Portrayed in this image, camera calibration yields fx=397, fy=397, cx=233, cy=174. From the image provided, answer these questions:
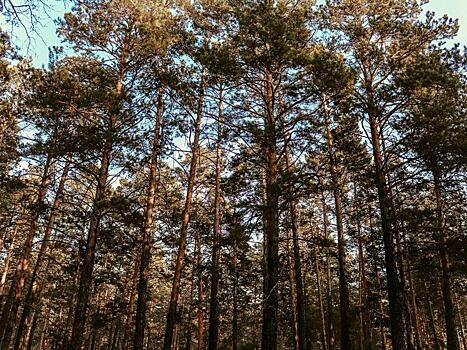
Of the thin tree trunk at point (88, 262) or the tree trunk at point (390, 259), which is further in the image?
the thin tree trunk at point (88, 262)

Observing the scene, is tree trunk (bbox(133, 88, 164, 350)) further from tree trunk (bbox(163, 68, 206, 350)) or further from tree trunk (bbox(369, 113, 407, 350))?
tree trunk (bbox(369, 113, 407, 350))

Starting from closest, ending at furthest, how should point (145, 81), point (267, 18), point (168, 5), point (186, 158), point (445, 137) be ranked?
1. point (445, 137)
2. point (267, 18)
3. point (145, 81)
4. point (168, 5)
5. point (186, 158)

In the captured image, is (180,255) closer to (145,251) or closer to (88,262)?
(145,251)

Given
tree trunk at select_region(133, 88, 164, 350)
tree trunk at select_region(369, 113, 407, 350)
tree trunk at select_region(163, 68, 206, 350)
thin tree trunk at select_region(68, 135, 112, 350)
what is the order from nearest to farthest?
tree trunk at select_region(369, 113, 407, 350) → thin tree trunk at select_region(68, 135, 112, 350) → tree trunk at select_region(133, 88, 164, 350) → tree trunk at select_region(163, 68, 206, 350)

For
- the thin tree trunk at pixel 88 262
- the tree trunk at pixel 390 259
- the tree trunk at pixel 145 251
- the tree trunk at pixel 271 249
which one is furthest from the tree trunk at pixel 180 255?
the tree trunk at pixel 390 259

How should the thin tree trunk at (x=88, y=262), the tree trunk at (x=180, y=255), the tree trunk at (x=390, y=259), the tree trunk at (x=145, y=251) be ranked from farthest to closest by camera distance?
the tree trunk at (x=180, y=255) → the tree trunk at (x=145, y=251) → the thin tree trunk at (x=88, y=262) → the tree trunk at (x=390, y=259)

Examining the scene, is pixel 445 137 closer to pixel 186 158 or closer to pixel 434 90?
pixel 434 90

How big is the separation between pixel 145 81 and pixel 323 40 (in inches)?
235

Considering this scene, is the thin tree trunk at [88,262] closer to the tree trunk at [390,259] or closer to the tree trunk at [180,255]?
the tree trunk at [180,255]

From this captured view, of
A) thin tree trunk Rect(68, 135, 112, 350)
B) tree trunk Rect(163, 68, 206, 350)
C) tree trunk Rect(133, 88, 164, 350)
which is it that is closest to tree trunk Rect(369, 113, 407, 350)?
tree trunk Rect(163, 68, 206, 350)

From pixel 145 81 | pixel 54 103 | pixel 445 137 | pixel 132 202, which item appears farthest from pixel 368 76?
pixel 54 103

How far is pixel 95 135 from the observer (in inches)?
447

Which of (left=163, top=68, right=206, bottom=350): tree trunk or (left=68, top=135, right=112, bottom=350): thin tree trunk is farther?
(left=163, top=68, right=206, bottom=350): tree trunk

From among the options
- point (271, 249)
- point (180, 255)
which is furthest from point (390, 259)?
point (180, 255)
